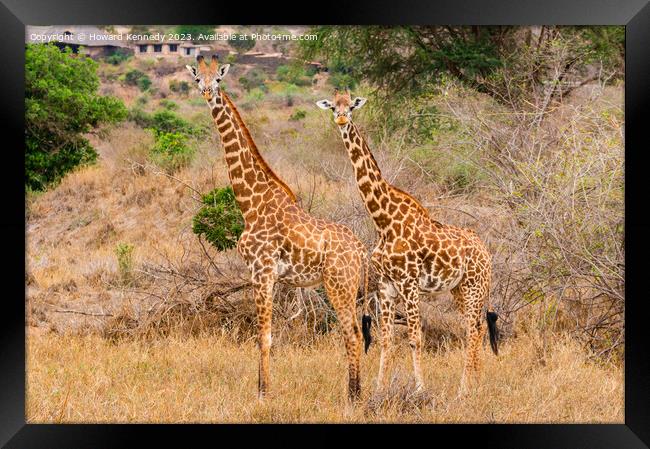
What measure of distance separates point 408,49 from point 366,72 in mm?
1084

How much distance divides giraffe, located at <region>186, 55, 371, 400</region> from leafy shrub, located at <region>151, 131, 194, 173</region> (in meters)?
9.32

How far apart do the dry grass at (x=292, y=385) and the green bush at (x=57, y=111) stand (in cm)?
674

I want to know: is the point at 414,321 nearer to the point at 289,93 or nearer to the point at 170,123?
the point at 170,123

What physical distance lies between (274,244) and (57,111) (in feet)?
31.1

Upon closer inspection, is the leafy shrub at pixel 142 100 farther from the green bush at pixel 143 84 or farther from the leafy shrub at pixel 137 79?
the leafy shrub at pixel 137 79

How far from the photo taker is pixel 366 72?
18297 millimetres

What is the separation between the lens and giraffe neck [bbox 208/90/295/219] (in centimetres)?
733

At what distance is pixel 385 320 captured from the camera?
7.28 meters

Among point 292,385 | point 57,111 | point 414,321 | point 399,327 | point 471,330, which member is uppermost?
point 57,111

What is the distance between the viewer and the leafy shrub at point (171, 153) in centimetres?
1662

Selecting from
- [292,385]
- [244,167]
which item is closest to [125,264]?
[292,385]
